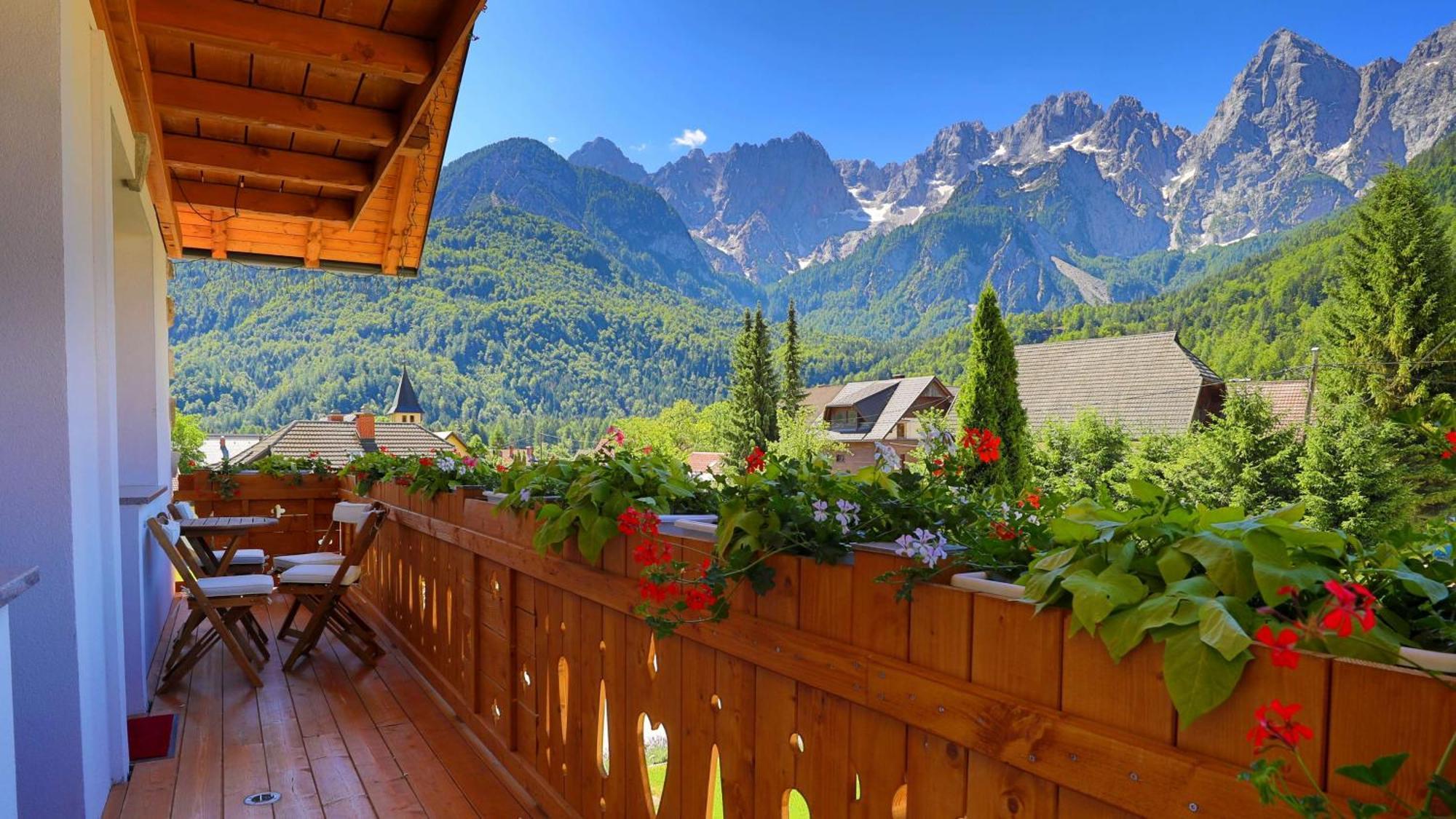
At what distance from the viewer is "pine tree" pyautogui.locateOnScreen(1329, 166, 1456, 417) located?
1967cm

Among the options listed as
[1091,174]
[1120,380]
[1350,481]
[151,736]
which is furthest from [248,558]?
[1091,174]

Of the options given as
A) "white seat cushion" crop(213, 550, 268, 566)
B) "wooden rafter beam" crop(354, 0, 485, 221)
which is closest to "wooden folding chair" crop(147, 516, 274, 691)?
"white seat cushion" crop(213, 550, 268, 566)

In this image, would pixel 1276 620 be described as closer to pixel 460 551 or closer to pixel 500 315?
pixel 460 551

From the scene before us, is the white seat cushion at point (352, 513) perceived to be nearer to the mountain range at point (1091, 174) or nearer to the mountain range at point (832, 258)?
the mountain range at point (832, 258)

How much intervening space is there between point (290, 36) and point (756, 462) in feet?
8.40

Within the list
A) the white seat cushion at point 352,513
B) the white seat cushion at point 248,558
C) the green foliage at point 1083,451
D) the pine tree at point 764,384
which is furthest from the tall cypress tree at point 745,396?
the white seat cushion at point 352,513

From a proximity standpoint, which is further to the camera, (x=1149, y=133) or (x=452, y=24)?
(x=1149, y=133)

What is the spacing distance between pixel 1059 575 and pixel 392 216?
5.41 metres

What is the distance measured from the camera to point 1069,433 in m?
24.1

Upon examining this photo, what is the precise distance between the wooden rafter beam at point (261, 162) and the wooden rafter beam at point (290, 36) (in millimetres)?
1411

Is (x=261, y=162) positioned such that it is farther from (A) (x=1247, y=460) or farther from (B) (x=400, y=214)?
(A) (x=1247, y=460)

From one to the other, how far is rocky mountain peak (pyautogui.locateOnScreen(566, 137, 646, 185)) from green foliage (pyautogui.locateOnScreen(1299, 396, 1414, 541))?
145 meters

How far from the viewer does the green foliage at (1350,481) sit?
15.4 metres

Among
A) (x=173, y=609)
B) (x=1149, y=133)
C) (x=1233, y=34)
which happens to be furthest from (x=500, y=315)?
(x=1149, y=133)
